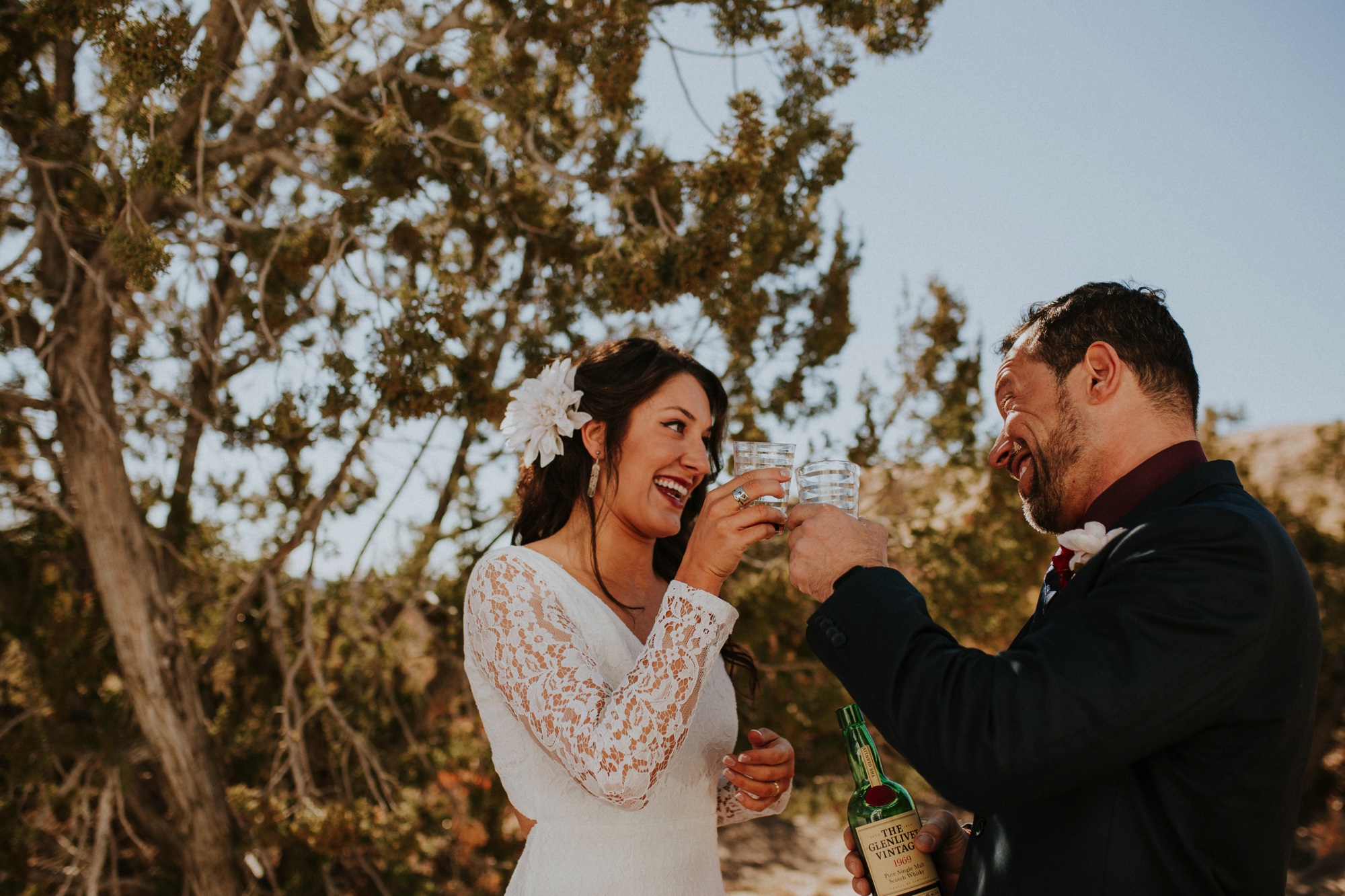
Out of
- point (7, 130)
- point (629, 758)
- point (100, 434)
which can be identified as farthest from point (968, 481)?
point (7, 130)

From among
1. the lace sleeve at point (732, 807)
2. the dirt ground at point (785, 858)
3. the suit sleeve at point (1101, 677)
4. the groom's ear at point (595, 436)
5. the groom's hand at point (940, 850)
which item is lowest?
the dirt ground at point (785, 858)

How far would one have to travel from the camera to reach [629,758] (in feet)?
5.71

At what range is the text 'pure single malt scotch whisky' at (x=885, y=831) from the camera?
1.76m

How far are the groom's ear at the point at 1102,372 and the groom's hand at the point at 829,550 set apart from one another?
1.51 feet

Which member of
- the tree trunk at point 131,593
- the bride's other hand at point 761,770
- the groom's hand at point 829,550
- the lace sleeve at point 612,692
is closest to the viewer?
the groom's hand at point 829,550

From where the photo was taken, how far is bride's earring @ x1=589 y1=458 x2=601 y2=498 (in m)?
2.67

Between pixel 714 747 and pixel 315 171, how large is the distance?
19.1 ft

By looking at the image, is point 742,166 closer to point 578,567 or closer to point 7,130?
point 578,567

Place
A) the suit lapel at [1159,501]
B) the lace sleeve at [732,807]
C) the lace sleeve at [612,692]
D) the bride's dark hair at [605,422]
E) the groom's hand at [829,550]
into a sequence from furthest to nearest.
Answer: the bride's dark hair at [605,422] → the lace sleeve at [732,807] → the lace sleeve at [612,692] → the groom's hand at [829,550] → the suit lapel at [1159,501]

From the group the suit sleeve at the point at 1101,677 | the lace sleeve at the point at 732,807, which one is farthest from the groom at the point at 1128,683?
the lace sleeve at the point at 732,807

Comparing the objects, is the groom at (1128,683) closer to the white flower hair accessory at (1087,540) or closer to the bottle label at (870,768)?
the white flower hair accessory at (1087,540)

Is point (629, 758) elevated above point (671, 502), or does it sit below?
below

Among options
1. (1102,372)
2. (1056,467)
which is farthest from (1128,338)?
(1056,467)

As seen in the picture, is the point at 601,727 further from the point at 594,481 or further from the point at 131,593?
the point at 131,593
